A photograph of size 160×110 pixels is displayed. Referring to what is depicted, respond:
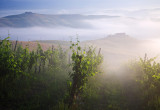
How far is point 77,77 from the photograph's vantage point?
7453 millimetres

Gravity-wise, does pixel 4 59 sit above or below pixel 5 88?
above

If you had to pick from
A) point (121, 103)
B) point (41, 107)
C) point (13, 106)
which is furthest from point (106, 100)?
point (13, 106)

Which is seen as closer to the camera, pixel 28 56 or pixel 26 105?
pixel 26 105

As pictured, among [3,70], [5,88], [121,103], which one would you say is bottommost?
[121,103]

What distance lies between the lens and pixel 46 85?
36.7 ft

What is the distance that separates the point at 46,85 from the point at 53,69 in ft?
16.2

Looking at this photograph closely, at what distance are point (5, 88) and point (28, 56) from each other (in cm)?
379

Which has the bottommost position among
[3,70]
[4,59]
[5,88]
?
[5,88]

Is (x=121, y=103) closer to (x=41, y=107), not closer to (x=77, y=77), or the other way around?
(x=77, y=77)

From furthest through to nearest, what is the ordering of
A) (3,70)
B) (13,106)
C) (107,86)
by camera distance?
1. (107,86)
2. (3,70)
3. (13,106)

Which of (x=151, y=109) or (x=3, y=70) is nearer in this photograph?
(x=151, y=109)

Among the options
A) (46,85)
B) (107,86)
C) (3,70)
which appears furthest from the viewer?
(107,86)

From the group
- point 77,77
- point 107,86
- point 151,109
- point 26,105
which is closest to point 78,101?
point 77,77

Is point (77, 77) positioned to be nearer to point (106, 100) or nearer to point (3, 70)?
point (106, 100)
